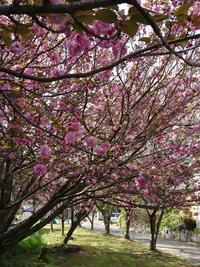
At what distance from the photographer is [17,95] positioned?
3.86 m

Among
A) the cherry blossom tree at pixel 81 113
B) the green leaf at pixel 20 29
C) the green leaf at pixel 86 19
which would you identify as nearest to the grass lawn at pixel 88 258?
the cherry blossom tree at pixel 81 113

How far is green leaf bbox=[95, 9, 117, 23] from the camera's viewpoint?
184cm

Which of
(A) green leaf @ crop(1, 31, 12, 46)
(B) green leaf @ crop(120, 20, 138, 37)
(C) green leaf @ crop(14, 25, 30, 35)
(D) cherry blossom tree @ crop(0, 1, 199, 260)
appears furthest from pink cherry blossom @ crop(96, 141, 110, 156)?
(B) green leaf @ crop(120, 20, 138, 37)

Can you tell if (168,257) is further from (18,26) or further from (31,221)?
(18,26)

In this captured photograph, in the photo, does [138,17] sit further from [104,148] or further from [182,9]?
Result: [104,148]

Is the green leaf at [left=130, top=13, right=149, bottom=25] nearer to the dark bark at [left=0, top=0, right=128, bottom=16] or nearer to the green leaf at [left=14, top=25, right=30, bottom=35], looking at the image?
the dark bark at [left=0, top=0, right=128, bottom=16]

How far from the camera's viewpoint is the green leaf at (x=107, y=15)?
6.05 feet

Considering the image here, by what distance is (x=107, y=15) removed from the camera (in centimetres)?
186

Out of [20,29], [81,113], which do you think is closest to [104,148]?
[81,113]

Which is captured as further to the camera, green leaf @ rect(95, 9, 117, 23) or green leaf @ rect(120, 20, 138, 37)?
green leaf @ rect(120, 20, 138, 37)

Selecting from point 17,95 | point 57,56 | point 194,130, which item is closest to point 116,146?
point 57,56

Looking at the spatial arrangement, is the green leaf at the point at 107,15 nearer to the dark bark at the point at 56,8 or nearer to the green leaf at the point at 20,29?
the dark bark at the point at 56,8

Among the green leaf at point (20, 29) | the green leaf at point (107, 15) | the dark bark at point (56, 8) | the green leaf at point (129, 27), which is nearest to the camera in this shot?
the dark bark at point (56, 8)

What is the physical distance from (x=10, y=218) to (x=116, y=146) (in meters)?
3.53
